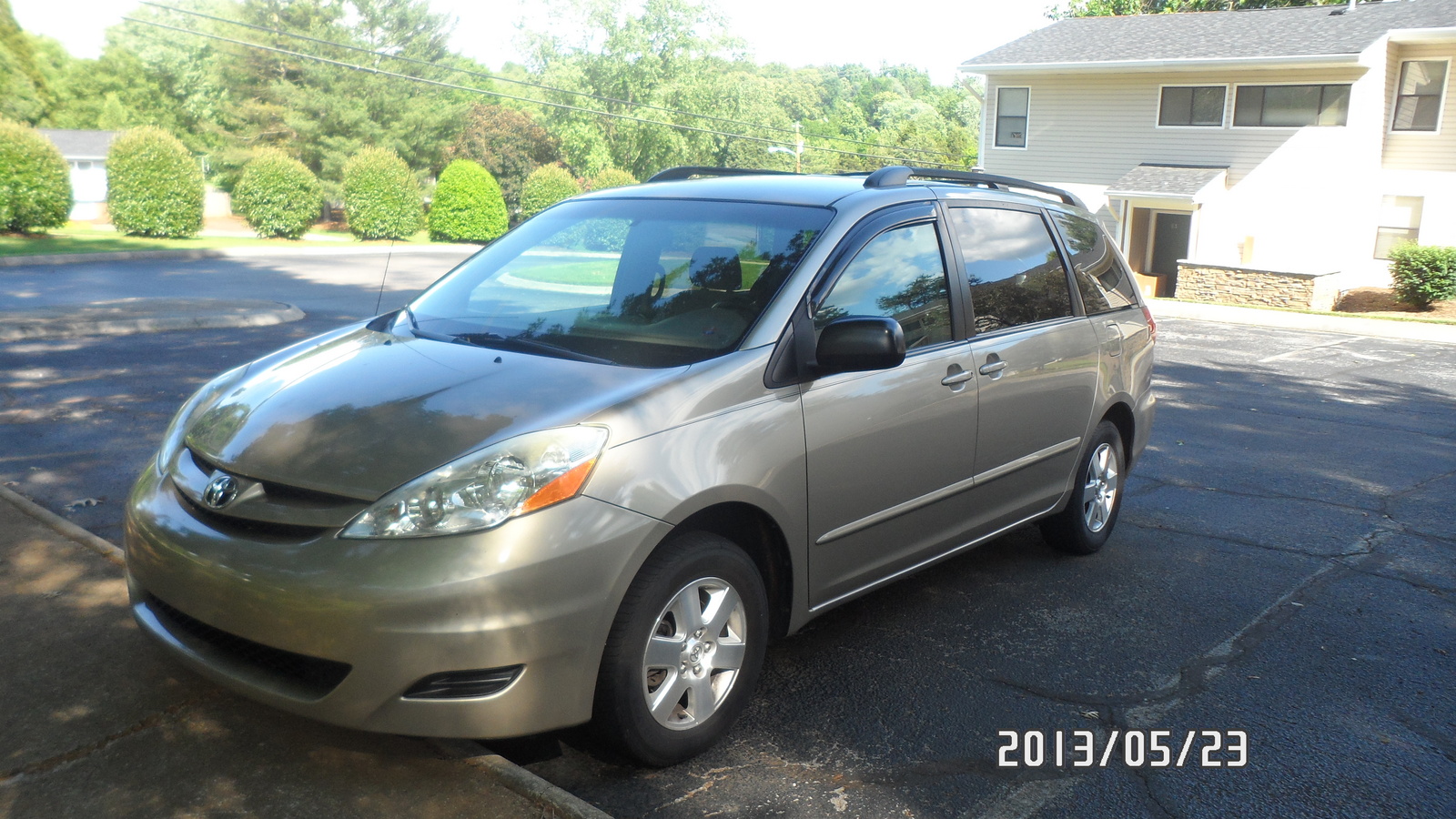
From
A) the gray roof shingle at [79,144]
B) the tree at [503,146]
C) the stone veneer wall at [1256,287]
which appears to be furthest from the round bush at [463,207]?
the gray roof shingle at [79,144]

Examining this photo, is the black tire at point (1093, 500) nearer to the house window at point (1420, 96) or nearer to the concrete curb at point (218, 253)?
the concrete curb at point (218, 253)

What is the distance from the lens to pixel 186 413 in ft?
12.7

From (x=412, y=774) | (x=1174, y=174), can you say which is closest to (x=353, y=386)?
(x=412, y=774)

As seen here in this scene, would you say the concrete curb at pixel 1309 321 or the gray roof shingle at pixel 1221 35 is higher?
the gray roof shingle at pixel 1221 35

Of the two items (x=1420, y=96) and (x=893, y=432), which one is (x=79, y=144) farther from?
(x=893, y=432)

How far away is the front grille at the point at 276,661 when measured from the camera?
2959 millimetres

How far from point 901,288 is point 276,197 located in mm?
35459

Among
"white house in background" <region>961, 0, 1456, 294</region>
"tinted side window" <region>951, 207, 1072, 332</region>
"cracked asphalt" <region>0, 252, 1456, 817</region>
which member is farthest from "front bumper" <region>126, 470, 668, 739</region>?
"white house in background" <region>961, 0, 1456, 294</region>

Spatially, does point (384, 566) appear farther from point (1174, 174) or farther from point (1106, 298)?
point (1174, 174)

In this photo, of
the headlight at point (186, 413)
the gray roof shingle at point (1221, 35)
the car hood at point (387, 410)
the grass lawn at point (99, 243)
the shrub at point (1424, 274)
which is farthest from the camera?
the gray roof shingle at point (1221, 35)

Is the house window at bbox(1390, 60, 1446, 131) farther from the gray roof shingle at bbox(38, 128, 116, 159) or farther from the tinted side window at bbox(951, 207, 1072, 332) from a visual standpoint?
the gray roof shingle at bbox(38, 128, 116, 159)

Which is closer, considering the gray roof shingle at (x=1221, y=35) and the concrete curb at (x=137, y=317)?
the concrete curb at (x=137, y=317)

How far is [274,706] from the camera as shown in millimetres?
3000

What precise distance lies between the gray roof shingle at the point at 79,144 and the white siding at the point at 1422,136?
57123 mm
